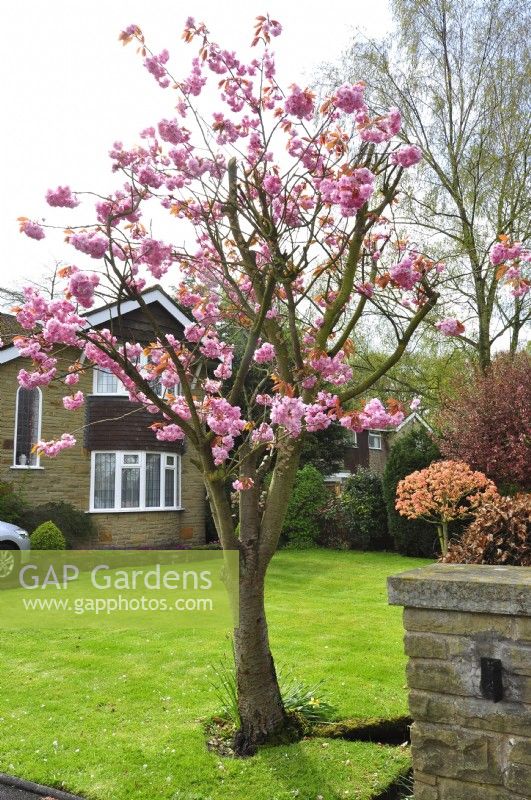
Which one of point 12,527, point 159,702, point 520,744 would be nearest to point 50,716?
point 159,702

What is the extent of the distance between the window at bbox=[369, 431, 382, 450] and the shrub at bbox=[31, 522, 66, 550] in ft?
74.4

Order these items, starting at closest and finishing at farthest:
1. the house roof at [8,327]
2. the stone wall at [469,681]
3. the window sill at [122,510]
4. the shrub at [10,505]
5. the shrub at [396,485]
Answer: the stone wall at [469,681] < the shrub at [10,505] < the shrub at [396,485] < the house roof at [8,327] < the window sill at [122,510]

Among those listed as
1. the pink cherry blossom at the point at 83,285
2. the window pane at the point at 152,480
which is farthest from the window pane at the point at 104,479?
the pink cherry blossom at the point at 83,285

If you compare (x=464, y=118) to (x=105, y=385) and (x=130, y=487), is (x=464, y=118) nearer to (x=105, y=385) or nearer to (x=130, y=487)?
(x=105, y=385)

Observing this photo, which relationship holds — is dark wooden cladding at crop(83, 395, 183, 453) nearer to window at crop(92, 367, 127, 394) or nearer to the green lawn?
window at crop(92, 367, 127, 394)

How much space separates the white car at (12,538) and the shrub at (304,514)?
309 inches

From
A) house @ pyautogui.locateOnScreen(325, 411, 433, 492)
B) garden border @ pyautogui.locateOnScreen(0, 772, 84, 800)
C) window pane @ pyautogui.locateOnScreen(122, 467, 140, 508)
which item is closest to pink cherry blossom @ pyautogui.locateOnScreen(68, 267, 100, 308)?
garden border @ pyautogui.locateOnScreen(0, 772, 84, 800)

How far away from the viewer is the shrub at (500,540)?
→ 5355 mm

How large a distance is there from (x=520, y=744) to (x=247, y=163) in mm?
5086

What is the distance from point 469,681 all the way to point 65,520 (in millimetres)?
14902

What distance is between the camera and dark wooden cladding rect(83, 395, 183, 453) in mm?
18297

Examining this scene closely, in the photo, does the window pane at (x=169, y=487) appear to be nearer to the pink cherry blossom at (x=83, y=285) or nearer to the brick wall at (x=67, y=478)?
the brick wall at (x=67, y=478)

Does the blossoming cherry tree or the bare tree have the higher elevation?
the bare tree

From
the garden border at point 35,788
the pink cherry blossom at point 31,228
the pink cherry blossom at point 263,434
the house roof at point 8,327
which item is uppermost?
the house roof at point 8,327
